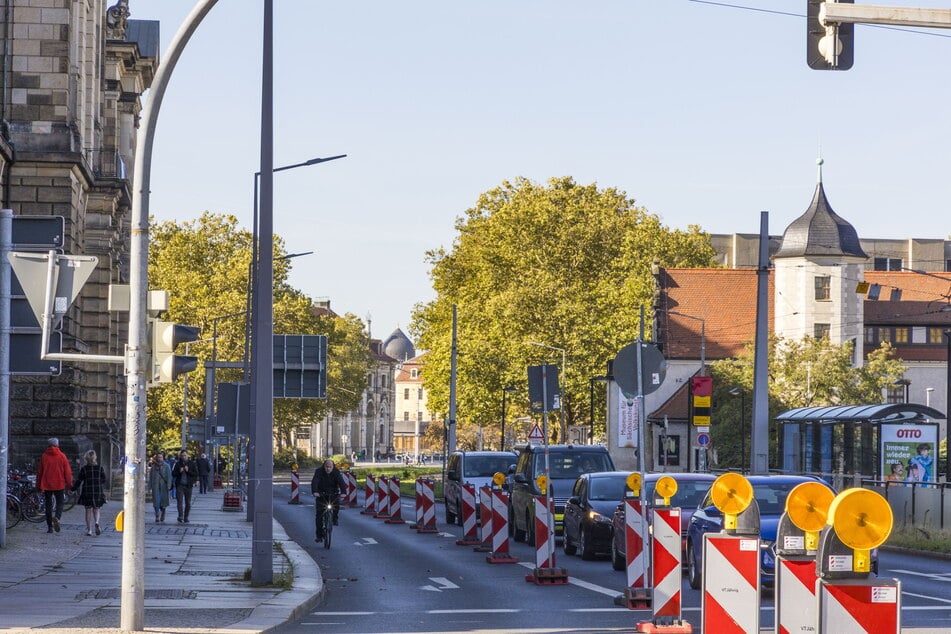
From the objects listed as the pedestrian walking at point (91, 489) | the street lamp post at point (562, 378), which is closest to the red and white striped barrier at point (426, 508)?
the pedestrian walking at point (91, 489)

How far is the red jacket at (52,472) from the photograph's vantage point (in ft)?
99.9

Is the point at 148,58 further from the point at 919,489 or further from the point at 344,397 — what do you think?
the point at 344,397

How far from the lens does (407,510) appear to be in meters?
50.1

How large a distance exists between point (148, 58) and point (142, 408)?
53.2 m

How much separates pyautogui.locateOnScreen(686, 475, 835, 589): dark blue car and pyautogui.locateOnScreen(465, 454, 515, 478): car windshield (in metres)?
16.6

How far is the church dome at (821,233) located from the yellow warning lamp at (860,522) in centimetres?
7779

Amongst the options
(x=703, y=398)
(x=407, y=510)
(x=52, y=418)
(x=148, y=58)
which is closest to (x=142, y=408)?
(x=52, y=418)

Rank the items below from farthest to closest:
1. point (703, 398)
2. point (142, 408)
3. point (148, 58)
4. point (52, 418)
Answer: point (148, 58), point (703, 398), point (52, 418), point (142, 408)

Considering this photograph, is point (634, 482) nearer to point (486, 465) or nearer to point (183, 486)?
point (486, 465)

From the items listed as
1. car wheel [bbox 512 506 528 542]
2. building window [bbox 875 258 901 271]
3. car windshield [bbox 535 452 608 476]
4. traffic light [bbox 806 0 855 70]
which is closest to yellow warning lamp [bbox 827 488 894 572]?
traffic light [bbox 806 0 855 70]

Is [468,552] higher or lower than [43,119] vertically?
lower

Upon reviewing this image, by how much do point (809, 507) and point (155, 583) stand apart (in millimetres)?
12247

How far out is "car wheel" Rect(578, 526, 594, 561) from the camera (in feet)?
83.8

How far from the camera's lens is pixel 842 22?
45.2 ft
